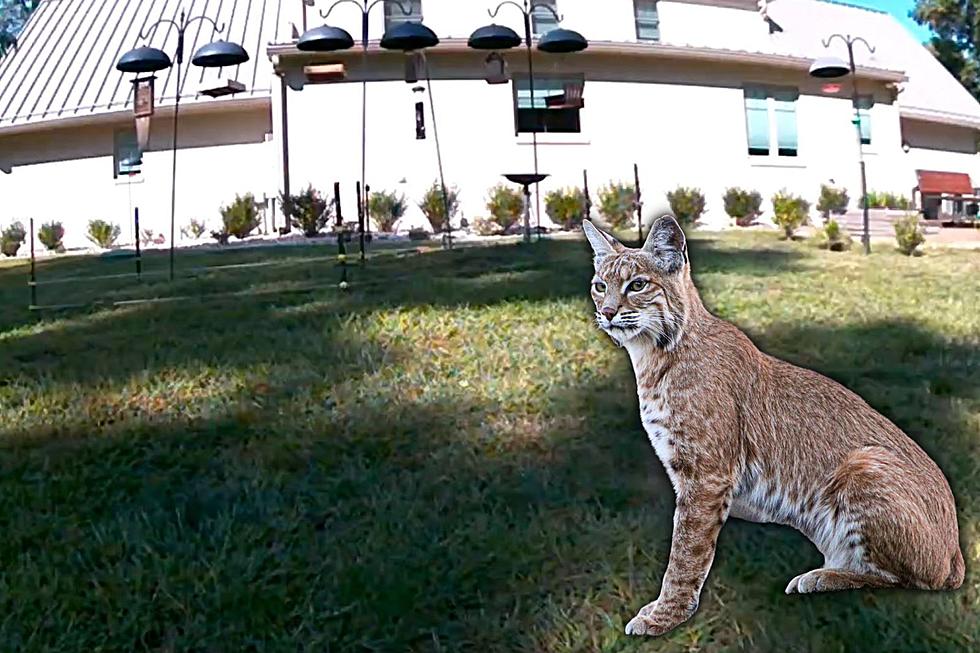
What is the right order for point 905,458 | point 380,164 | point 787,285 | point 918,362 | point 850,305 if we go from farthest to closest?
point 380,164 < point 787,285 < point 850,305 < point 918,362 < point 905,458

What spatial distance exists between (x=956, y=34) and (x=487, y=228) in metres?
28.6

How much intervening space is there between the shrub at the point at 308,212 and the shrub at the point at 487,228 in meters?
2.82

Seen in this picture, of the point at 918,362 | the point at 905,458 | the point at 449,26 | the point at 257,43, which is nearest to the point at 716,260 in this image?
the point at 918,362

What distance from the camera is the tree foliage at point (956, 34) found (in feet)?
111

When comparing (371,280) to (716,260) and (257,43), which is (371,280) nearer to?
(716,260)

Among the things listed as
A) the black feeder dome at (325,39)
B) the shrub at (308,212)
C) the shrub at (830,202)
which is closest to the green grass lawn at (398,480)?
the black feeder dome at (325,39)

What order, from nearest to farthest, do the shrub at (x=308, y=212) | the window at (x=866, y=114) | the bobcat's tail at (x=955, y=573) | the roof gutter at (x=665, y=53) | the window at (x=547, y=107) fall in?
the bobcat's tail at (x=955, y=573), the shrub at (x=308, y=212), the roof gutter at (x=665, y=53), the window at (x=547, y=107), the window at (x=866, y=114)

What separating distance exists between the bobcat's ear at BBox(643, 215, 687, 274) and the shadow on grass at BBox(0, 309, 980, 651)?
41.0 inches

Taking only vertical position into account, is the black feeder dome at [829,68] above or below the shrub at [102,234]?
above

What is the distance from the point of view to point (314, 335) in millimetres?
5910

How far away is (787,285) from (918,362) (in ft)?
9.37

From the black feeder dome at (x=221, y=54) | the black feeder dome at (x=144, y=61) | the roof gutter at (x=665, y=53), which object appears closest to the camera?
the black feeder dome at (x=144, y=61)

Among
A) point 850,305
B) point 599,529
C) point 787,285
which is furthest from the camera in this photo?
point 787,285

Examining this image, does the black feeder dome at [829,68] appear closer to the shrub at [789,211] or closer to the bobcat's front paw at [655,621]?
the shrub at [789,211]
